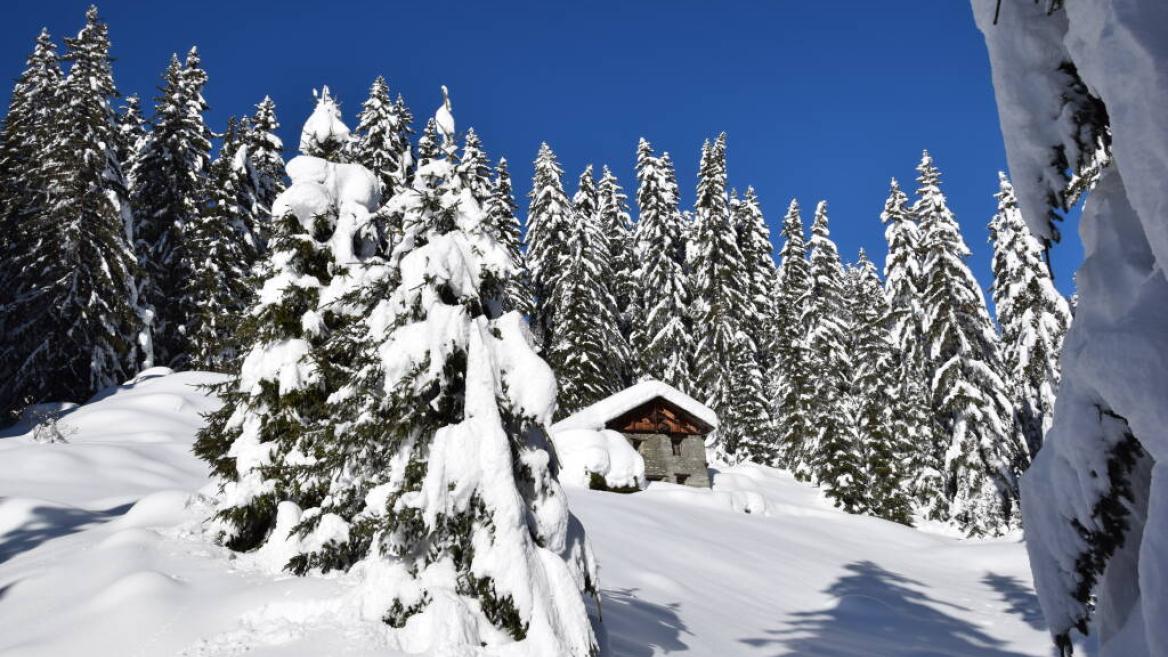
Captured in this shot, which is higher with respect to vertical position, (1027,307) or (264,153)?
(264,153)

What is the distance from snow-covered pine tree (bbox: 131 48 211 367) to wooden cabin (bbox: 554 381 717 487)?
799 inches

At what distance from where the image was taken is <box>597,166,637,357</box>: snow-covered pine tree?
47.7m

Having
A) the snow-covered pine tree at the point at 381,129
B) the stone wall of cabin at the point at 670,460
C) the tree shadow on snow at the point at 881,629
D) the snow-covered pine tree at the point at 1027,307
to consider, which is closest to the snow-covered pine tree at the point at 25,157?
the snow-covered pine tree at the point at 381,129

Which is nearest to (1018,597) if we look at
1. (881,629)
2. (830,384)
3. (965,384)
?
(881,629)

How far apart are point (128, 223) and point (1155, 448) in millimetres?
33856

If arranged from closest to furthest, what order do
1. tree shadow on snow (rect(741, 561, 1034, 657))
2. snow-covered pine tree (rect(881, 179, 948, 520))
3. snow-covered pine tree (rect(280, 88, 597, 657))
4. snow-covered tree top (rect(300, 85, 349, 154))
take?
snow-covered pine tree (rect(280, 88, 597, 657)) < tree shadow on snow (rect(741, 561, 1034, 657)) < snow-covered tree top (rect(300, 85, 349, 154)) < snow-covered pine tree (rect(881, 179, 948, 520))

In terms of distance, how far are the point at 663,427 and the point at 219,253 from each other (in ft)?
66.6

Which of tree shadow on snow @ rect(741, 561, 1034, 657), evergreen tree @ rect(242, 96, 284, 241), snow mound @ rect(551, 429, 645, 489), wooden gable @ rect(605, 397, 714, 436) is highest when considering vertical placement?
evergreen tree @ rect(242, 96, 284, 241)

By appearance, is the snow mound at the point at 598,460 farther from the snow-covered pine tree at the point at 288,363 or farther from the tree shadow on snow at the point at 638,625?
the snow-covered pine tree at the point at 288,363

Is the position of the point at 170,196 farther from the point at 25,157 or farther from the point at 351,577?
the point at 351,577

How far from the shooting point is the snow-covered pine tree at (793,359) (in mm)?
37188

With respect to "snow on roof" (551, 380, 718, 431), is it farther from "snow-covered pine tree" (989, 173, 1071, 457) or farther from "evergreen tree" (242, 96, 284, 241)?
"evergreen tree" (242, 96, 284, 241)

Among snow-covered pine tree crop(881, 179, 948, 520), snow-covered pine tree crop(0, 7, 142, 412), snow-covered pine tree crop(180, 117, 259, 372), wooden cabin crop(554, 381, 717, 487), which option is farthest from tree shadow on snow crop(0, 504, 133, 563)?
snow-covered pine tree crop(881, 179, 948, 520)

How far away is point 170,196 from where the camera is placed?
34594 millimetres
